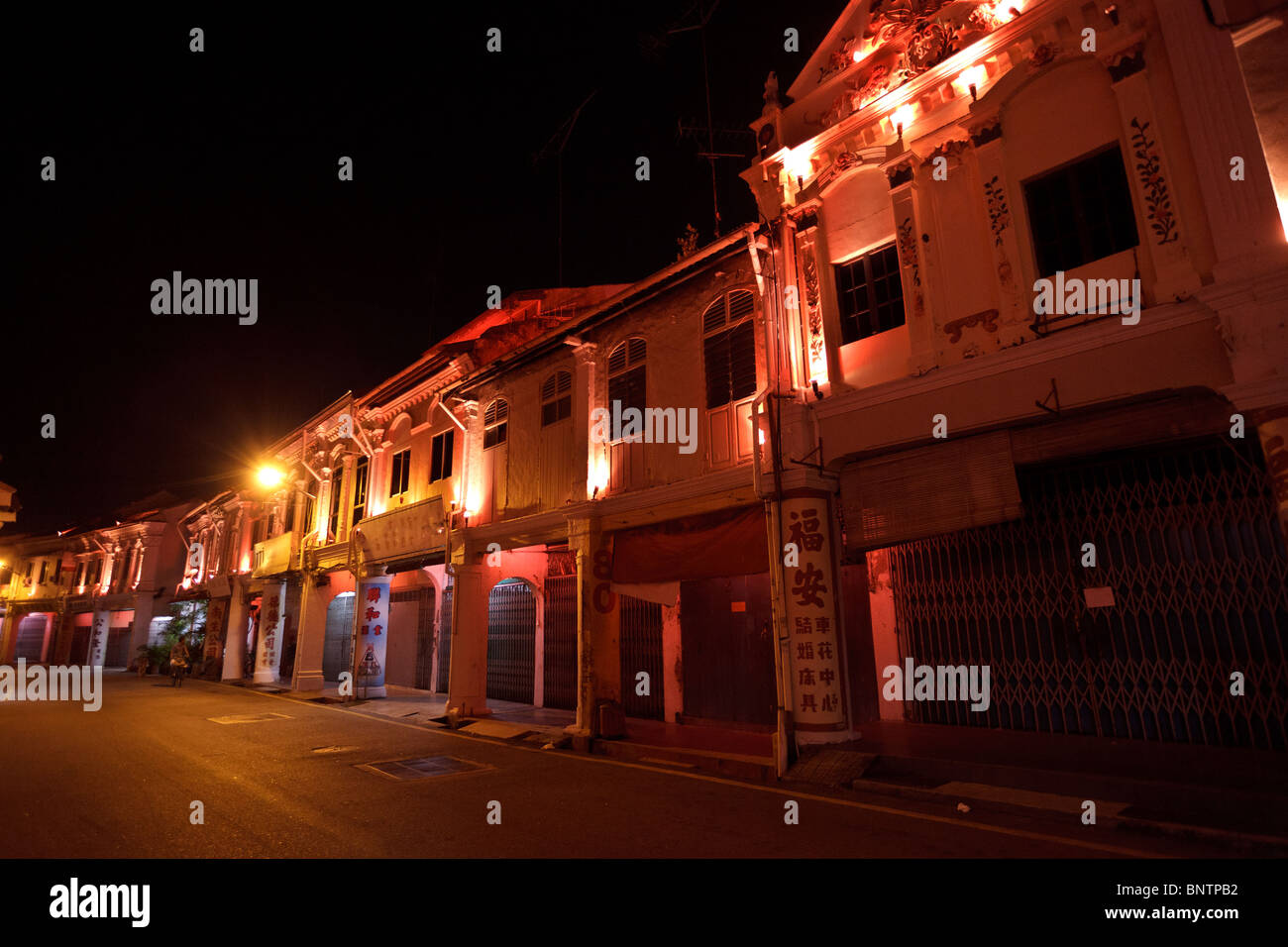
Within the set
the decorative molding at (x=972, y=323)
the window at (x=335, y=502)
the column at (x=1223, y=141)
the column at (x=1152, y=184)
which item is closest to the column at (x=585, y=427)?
the decorative molding at (x=972, y=323)

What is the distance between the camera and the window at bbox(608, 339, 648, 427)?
485 inches

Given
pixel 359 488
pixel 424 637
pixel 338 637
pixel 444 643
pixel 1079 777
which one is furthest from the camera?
pixel 338 637

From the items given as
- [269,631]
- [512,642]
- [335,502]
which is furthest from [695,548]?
[269,631]

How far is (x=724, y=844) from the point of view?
5480 millimetres

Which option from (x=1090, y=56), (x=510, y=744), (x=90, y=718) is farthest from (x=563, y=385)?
(x=90, y=718)

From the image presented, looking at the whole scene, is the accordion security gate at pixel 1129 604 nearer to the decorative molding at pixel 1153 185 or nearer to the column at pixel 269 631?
the decorative molding at pixel 1153 185

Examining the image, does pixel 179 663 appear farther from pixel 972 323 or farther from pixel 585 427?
pixel 972 323

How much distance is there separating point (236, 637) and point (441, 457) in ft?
52.1

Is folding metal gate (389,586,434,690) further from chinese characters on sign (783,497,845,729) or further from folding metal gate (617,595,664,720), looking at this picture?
chinese characters on sign (783,497,845,729)

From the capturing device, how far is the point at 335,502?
2208 centimetres

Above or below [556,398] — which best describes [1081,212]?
below

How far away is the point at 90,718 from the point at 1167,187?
70.3 feet

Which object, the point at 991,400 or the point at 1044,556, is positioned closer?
the point at 991,400

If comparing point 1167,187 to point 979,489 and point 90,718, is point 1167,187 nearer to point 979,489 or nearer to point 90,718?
point 979,489
